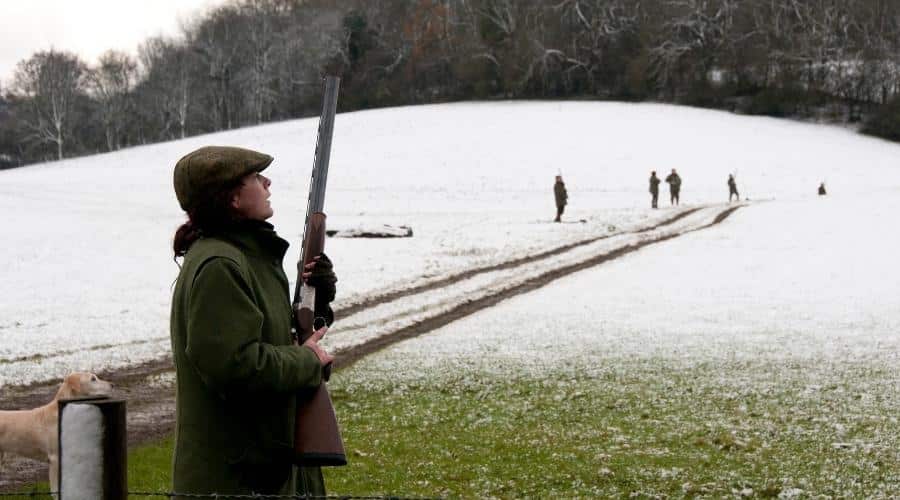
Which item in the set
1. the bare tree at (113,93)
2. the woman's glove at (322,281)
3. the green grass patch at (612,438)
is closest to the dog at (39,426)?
the green grass patch at (612,438)

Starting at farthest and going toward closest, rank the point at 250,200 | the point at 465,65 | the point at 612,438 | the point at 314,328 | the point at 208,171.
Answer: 1. the point at 465,65
2. the point at 612,438
3. the point at 314,328
4. the point at 250,200
5. the point at 208,171

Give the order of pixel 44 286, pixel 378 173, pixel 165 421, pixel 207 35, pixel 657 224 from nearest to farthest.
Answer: pixel 165 421 → pixel 44 286 → pixel 657 224 → pixel 378 173 → pixel 207 35

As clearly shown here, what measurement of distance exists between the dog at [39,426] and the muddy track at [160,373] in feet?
2.33

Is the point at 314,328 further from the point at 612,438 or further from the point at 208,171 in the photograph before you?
the point at 612,438

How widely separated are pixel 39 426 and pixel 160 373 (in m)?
7.35

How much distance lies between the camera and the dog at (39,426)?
27.5 ft

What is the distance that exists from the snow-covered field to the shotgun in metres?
12.0

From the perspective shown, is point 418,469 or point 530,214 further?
point 530,214

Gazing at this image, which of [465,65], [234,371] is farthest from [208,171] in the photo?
[465,65]

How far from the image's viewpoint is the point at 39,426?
8406mm

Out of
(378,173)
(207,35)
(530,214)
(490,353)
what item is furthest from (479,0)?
(490,353)

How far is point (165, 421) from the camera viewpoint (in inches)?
479

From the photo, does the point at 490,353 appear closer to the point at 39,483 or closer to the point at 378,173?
the point at 39,483

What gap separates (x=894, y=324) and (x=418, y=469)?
14970 millimetres
